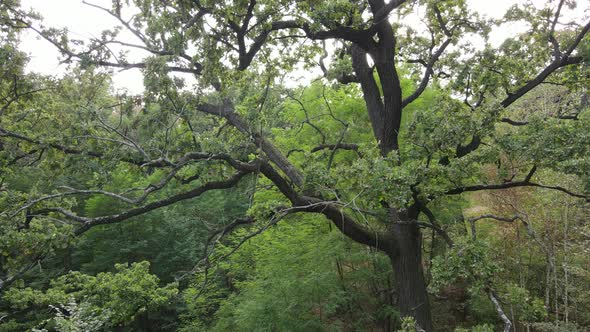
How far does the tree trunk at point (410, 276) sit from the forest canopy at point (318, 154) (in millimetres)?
30

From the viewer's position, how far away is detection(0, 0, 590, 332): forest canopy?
199 inches

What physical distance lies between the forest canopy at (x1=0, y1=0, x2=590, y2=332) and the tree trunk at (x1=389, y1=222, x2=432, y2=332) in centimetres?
3

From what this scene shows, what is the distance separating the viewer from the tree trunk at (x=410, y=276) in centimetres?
659

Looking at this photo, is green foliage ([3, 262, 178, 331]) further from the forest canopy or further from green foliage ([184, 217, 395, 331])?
green foliage ([184, 217, 395, 331])

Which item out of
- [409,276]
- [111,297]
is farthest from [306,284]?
[111,297]

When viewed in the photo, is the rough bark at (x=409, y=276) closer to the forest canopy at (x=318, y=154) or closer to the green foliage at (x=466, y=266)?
the forest canopy at (x=318, y=154)

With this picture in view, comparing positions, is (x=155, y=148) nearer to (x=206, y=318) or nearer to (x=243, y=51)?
(x=243, y=51)

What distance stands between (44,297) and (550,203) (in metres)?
10.9

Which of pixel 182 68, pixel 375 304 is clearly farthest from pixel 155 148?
pixel 375 304

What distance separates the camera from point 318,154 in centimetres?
759

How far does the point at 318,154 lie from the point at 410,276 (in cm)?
268

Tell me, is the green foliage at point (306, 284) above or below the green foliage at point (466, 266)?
below

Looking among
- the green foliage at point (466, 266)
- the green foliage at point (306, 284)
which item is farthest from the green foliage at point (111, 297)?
the green foliage at point (466, 266)

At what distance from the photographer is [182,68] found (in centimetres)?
597
